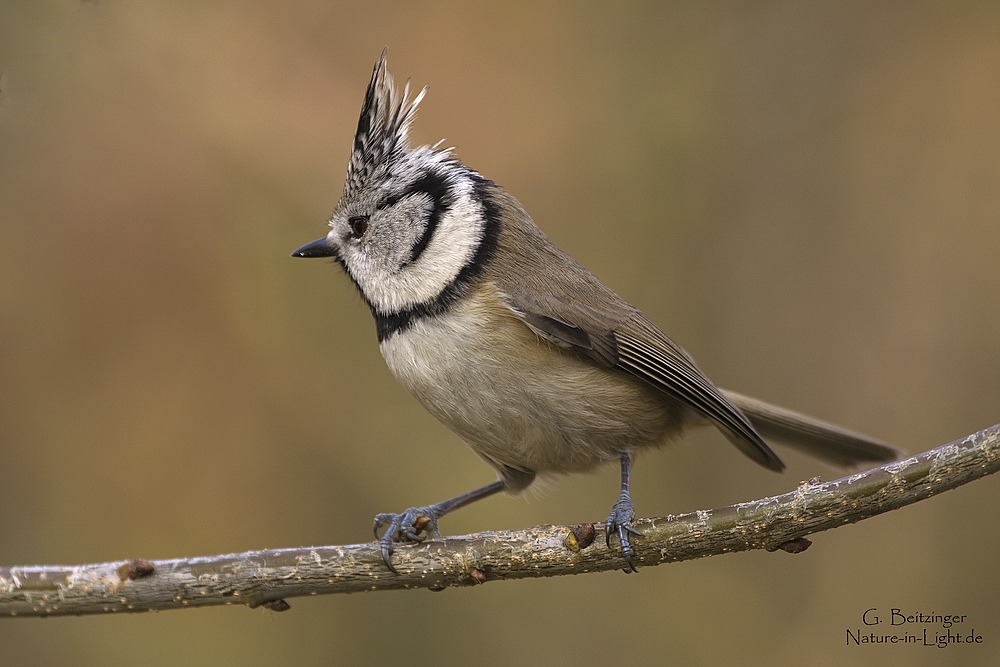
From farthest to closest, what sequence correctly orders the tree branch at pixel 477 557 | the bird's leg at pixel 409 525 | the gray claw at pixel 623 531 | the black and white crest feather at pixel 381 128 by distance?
the black and white crest feather at pixel 381 128 → the bird's leg at pixel 409 525 → the gray claw at pixel 623 531 → the tree branch at pixel 477 557

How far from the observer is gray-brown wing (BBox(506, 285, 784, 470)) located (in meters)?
3.34

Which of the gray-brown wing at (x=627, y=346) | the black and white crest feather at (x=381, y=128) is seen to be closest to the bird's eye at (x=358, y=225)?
the black and white crest feather at (x=381, y=128)

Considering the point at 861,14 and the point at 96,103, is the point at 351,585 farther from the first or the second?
the point at 861,14

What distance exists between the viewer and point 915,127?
16.7 feet

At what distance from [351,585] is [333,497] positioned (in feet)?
6.66

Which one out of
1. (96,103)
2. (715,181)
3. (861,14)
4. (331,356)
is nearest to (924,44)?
(861,14)

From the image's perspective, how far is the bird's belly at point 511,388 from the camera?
3.23m

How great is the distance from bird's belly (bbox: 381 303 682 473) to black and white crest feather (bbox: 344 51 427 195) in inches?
28.2

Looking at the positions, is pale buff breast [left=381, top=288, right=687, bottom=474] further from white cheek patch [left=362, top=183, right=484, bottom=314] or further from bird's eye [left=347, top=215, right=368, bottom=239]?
bird's eye [left=347, top=215, right=368, bottom=239]

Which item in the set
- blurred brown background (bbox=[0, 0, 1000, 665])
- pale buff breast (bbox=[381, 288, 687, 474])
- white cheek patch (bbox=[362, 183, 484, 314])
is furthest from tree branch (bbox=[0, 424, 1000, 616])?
blurred brown background (bbox=[0, 0, 1000, 665])

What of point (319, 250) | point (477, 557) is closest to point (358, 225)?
point (319, 250)

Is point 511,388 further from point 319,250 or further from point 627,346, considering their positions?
point 319,250

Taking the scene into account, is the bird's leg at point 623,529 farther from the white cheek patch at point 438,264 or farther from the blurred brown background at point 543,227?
the blurred brown background at point 543,227

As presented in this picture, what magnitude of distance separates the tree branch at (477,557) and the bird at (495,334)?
0.56 ft
